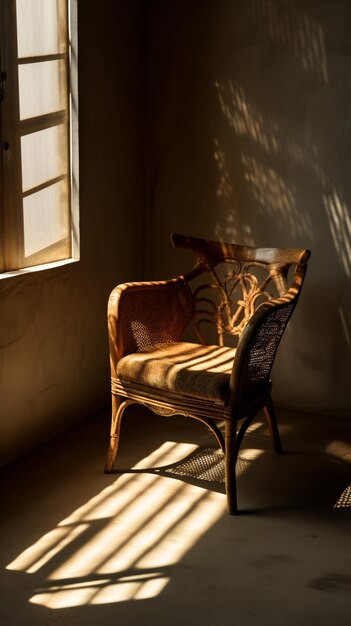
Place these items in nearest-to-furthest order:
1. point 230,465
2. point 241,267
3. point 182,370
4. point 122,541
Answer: point 122,541 → point 230,465 → point 182,370 → point 241,267

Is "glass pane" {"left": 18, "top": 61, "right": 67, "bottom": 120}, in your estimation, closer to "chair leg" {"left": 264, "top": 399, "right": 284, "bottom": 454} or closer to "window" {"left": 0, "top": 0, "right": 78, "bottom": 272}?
"window" {"left": 0, "top": 0, "right": 78, "bottom": 272}

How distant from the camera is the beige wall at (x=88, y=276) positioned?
3.16 m

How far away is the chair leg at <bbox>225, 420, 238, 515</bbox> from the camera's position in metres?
2.75

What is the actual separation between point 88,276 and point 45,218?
416mm

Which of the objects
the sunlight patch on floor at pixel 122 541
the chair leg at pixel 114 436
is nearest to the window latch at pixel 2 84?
the chair leg at pixel 114 436

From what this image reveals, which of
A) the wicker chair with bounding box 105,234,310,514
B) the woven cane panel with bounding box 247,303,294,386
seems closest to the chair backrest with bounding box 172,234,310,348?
the wicker chair with bounding box 105,234,310,514

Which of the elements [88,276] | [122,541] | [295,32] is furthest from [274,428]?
[295,32]

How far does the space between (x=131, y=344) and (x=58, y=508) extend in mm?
730

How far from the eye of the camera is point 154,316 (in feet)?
10.7

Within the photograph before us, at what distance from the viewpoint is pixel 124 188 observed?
395cm

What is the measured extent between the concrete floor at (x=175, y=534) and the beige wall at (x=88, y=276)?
20 centimetres

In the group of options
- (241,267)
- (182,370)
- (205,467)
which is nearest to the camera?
(182,370)

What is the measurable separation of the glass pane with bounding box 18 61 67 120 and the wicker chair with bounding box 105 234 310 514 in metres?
0.78

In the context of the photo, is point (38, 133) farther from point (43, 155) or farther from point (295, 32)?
point (295, 32)
